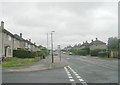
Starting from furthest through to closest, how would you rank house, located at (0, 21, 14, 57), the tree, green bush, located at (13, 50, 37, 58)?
the tree
green bush, located at (13, 50, 37, 58)
house, located at (0, 21, 14, 57)

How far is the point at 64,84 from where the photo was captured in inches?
498

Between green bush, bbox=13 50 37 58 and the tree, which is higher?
the tree

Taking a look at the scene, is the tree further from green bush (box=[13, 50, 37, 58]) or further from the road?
the road

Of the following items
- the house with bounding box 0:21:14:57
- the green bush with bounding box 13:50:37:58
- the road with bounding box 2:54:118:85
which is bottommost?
the road with bounding box 2:54:118:85

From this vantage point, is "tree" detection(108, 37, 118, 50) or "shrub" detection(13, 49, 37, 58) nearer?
"shrub" detection(13, 49, 37, 58)

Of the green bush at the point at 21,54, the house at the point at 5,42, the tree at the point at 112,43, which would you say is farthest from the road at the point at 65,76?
the tree at the point at 112,43

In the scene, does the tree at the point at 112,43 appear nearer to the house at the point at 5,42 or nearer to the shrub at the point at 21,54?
the shrub at the point at 21,54

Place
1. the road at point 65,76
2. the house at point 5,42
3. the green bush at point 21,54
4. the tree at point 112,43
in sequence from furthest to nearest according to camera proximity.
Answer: the tree at point 112,43 < the green bush at point 21,54 < the house at point 5,42 < the road at point 65,76

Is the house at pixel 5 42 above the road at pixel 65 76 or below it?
above

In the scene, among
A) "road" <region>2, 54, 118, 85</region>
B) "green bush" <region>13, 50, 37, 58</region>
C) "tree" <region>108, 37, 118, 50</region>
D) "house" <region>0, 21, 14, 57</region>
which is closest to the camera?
"road" <region>2, 54, 118, 85</region>

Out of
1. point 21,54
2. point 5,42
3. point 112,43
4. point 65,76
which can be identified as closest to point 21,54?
point 21,54

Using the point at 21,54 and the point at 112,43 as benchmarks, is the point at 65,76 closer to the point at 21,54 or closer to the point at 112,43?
the point at 21,54

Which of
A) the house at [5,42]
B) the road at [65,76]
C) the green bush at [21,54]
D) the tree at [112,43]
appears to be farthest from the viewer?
the tree at [112,43]

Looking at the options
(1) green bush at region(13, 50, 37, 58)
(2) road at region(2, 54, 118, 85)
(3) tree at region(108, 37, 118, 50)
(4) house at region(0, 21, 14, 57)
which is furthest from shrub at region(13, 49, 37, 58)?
(3) tree at region(108, 37, 118, 50)
